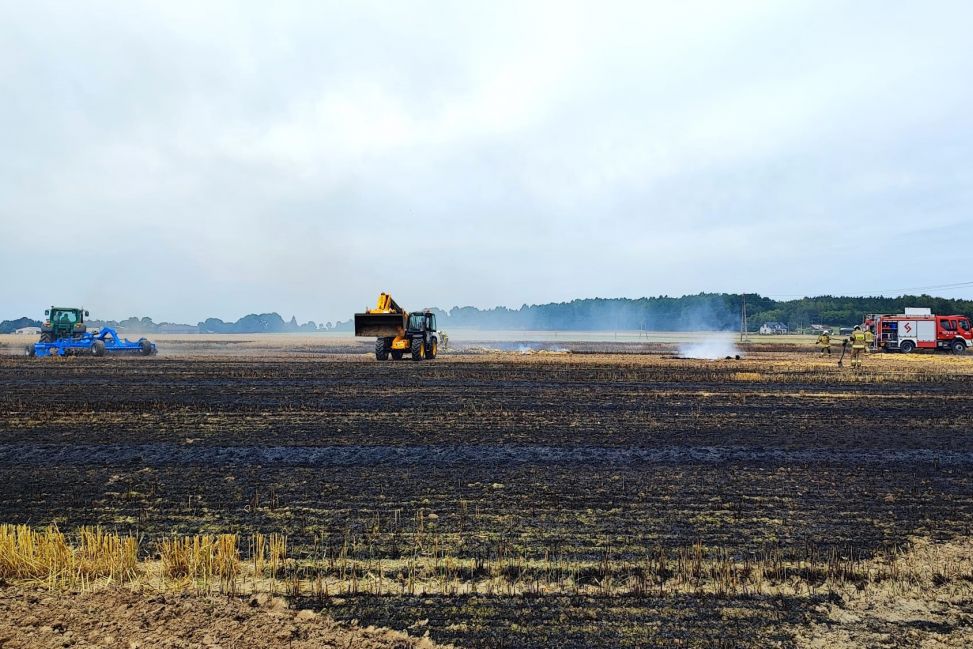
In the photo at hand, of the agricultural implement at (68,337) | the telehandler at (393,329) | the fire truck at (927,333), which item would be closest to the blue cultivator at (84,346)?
the agricultural implement at (68,337)

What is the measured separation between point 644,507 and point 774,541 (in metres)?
1.53

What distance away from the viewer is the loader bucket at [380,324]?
30531mm

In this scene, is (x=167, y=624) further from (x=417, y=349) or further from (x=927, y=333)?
(x=927, y=333)

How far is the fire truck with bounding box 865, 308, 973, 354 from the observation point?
138 feet

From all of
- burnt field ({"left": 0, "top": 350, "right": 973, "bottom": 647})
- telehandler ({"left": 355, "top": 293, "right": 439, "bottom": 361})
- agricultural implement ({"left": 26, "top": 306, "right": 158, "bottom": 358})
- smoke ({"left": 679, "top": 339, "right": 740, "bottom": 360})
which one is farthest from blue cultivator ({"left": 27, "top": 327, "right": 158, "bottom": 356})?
smoke ({"left": 679, "top": 339, "right": 740, "bottom": 360})

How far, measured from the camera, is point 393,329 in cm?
3106

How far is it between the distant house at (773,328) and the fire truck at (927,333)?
246ft

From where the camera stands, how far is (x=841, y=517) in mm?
7277

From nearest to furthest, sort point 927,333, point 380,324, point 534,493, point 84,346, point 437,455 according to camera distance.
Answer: point 534,493, point 437,455, point 380,324, point 84,346, point 927,333

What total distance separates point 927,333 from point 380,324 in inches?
1414

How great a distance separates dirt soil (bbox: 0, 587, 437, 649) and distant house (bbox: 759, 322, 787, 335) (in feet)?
400

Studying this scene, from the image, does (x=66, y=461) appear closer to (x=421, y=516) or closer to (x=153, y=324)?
(x=421, y=516)

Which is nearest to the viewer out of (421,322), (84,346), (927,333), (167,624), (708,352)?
(167,624)

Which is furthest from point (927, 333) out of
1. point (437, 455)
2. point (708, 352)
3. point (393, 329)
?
point (437, 455)
